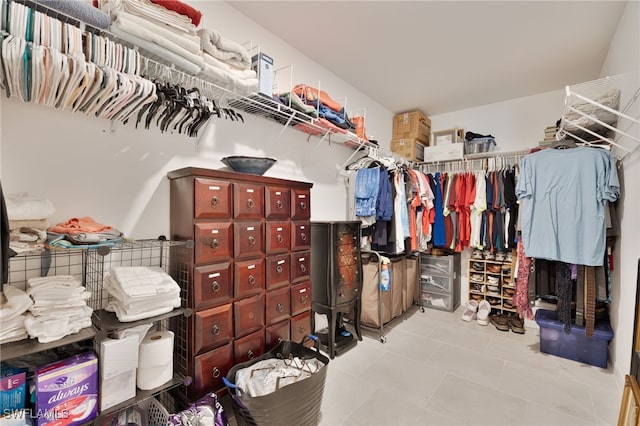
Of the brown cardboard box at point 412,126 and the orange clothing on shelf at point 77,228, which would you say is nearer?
the orange clothing on shelf at point 77,228

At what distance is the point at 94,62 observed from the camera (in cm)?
119

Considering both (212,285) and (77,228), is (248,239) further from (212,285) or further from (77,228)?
(77,228)

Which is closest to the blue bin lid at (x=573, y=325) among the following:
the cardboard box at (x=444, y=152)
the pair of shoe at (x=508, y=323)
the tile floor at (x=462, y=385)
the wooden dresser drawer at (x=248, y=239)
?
the tile floor at (x=462, y=385)

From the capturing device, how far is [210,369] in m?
1.59

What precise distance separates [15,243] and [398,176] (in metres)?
2.95

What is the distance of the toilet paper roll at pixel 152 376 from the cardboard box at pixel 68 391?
0.19 metres

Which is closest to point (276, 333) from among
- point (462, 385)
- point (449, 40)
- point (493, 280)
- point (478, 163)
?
point (462, 385)

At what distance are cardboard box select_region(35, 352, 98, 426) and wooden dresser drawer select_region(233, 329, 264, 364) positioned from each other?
2.26 feet

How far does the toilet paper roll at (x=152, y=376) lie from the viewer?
1.37 metres

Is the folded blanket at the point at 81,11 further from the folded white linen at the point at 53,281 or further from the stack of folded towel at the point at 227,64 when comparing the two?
the folded white linen at the point at 53,281

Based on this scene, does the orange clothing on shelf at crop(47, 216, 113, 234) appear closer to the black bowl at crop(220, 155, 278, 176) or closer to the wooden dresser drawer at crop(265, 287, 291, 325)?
the black bowl at crop(220, 155, 278, 176)

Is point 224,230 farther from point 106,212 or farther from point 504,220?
point 504,220

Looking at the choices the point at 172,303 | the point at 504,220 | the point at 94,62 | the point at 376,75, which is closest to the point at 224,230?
the point at 172,303

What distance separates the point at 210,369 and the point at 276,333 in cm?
49
